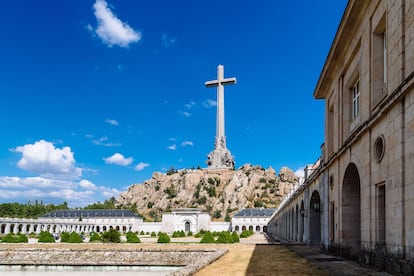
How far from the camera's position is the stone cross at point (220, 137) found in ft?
381

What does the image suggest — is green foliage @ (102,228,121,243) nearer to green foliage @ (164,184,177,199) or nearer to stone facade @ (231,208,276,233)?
stone facade @ (231,208,276,233)

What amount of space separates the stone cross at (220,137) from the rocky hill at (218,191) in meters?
4.94

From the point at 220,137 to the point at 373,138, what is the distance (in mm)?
111868

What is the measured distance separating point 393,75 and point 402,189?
3.24 metres

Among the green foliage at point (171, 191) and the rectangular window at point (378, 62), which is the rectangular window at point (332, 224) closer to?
the rectangular window at point (378, 62)

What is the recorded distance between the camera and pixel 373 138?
13.8m

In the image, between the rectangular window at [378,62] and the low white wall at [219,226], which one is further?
the low white wall at [219,226]

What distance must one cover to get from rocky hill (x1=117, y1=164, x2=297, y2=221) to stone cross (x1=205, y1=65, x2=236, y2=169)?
16.2 feet

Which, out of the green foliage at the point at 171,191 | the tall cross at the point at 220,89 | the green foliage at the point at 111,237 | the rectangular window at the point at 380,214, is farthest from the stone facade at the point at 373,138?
the green foliage at the point at 171,191

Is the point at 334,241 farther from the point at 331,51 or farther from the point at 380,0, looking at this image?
the point at 380,0

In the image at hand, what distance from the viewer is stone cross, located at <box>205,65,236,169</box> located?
381 feet

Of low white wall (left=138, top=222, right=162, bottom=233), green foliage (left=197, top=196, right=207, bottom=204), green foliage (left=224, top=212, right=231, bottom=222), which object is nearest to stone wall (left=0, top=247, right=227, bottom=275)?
low white wall (left=138, top=222, right=162, bottom=233)

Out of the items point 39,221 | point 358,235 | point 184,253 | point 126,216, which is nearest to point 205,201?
point 126,216

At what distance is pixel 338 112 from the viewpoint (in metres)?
21.1
